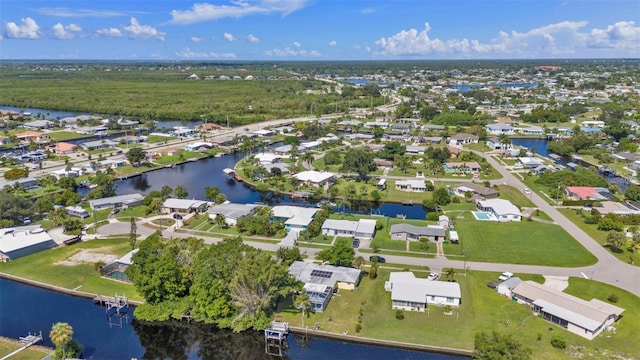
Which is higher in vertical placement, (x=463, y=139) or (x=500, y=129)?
(x=500, y=129)

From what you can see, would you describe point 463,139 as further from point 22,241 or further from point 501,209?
point 22,241

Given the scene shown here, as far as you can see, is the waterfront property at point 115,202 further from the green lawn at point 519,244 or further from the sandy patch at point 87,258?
the green lawn at point 519,244

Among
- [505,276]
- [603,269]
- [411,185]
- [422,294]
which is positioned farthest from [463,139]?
[422,294]

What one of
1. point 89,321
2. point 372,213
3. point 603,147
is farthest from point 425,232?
point 603,147

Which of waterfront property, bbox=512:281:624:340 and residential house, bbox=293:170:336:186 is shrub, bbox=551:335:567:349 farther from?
residential house, bbox=293:170:336:186

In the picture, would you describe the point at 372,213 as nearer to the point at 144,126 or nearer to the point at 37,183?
the point at 37,183

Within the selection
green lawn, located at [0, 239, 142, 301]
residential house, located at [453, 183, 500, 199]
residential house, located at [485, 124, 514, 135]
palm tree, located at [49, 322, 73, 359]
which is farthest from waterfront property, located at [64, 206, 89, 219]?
residential house, located at [485, 124, 514, 135]
